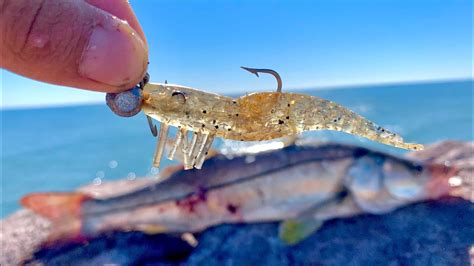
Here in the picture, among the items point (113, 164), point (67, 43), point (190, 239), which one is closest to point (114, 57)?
point (67, 43)

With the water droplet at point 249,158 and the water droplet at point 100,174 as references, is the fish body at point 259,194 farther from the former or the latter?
the water droplet at point 100,174

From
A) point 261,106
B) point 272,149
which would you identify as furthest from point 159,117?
point 272,149

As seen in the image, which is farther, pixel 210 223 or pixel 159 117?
pixel 210 223

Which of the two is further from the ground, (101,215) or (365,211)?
(365,211)

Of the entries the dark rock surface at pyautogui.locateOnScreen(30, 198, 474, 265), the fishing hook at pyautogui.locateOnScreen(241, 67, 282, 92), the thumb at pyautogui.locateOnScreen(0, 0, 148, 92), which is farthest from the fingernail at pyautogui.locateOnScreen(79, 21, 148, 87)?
the dark rock surface at pyautogui.locateOnScreen(30, 198, 474, 265)

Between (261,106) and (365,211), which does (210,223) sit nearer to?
(365,211)

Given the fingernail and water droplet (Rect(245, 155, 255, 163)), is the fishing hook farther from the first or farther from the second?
water droplet (Rect(245, 155, 255, 163))

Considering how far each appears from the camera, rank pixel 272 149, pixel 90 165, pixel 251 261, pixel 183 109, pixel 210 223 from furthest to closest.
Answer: pixel 90 165 → pixel 272 149 → pixel 210 223 → pixel 251 261 → pixel 183 109

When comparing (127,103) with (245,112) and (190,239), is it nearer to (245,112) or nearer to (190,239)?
(245,112)
